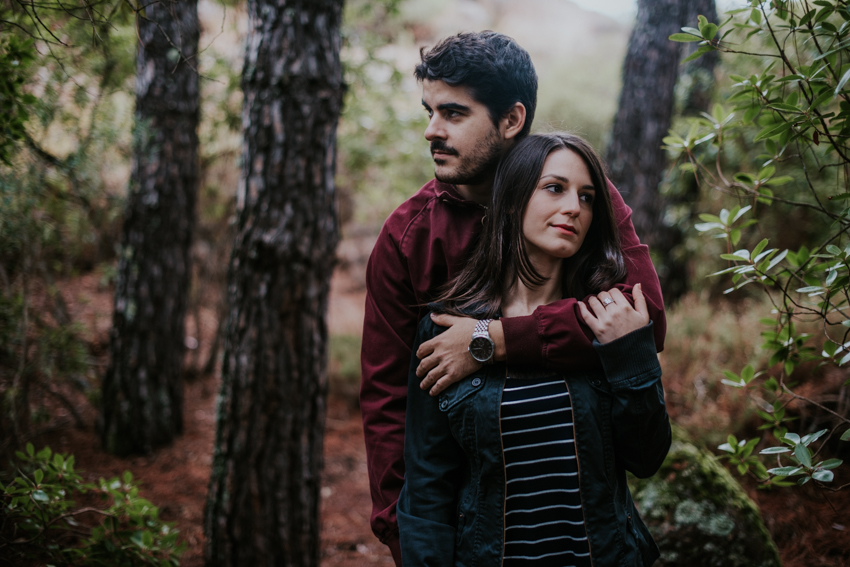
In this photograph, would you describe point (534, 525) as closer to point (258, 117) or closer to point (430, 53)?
point (430, 53)

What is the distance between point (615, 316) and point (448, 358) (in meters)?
0.53

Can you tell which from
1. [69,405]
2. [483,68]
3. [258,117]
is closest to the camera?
[483,68]

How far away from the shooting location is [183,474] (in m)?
4.52

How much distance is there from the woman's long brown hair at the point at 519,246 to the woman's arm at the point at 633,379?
0.19m

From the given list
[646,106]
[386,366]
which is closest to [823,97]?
[386,366]

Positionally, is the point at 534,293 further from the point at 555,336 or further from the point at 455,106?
the point at 455,106

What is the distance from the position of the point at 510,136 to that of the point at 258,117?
1.63m

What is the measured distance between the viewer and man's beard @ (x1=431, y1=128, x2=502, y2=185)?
5.80 ft

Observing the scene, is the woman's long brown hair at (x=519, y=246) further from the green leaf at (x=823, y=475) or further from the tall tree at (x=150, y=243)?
the tall tree at (x=150, y=243)

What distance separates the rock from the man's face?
210cm

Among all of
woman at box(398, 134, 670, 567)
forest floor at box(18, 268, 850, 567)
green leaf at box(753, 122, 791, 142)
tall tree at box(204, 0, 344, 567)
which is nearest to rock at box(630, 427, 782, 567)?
forest floor at box(18, 268, 850, 567)

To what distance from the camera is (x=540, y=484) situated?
1.54m

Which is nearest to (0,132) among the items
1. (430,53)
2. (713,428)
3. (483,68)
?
(430,53)

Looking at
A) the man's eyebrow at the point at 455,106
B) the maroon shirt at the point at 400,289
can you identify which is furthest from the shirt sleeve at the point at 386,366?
the man's eyebrow at the point at 455,106
